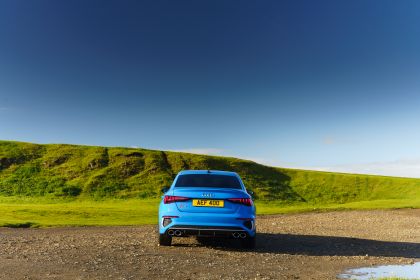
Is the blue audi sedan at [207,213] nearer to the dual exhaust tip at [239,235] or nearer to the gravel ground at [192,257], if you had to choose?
the dual exhaust tip at [239,235]

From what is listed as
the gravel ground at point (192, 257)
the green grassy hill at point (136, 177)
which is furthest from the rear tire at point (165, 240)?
the green grassy hill at point (136, 177)

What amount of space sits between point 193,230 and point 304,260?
2853 millimetres

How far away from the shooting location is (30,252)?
39.1 feet

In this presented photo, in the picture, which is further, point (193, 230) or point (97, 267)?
point (193, 230)

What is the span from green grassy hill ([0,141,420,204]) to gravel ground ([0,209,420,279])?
3833 centimetres

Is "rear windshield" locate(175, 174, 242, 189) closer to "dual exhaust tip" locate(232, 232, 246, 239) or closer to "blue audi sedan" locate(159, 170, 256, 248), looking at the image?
"blue audi sedan" locate(159, 170, 256, 248)

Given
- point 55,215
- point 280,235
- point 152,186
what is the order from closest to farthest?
1. point 280,235
2. point 55,215
3. point 152,186

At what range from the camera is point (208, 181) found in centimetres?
1337

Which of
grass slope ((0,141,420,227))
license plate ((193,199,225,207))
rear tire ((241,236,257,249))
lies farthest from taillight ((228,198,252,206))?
grass slope ((0,141,420,227))

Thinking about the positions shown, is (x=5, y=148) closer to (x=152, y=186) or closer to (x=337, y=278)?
(x=152, y=186)

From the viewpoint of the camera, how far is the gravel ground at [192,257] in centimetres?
927

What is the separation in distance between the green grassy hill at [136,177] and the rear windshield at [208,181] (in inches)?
1569

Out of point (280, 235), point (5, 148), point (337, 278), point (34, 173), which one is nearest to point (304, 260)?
point (337, 278)

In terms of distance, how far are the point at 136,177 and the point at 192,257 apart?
49.3 meters
